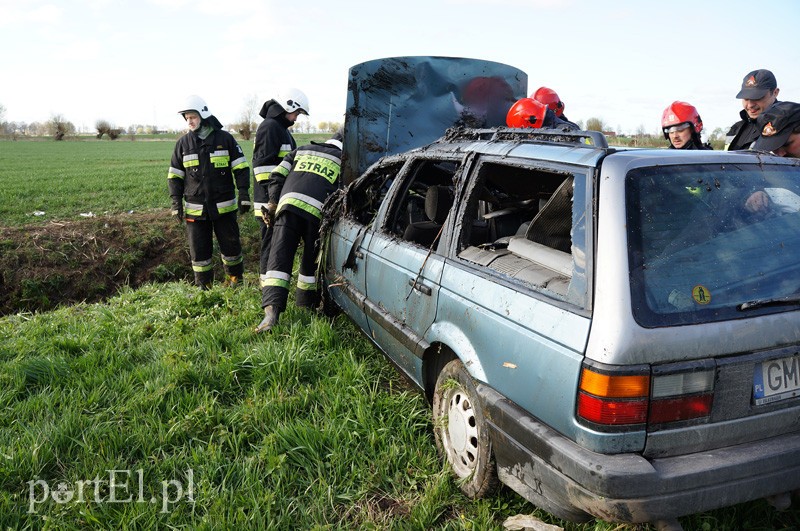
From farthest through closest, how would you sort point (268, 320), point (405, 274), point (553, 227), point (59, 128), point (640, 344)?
point (59, 128), point (268, 320), point (405, 274), point (553, 227), point (640, 344)

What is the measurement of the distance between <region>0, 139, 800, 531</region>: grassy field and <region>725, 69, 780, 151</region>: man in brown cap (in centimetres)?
Result: 339

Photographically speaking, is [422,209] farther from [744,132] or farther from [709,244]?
[744,132]

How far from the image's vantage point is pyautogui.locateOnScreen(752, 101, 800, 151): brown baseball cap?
12.3ft

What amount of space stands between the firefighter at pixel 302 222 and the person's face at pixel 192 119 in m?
1.92

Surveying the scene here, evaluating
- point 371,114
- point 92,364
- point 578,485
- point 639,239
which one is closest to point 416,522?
point 578,485

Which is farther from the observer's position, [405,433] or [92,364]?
[92,364]

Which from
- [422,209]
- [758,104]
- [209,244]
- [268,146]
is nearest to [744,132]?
[758,104]

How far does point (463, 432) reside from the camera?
8.43 ft

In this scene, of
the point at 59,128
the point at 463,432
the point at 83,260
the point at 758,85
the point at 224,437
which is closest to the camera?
the point at 463,432

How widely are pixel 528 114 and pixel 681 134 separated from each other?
1326 millimetres

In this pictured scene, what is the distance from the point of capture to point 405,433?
2.96 m

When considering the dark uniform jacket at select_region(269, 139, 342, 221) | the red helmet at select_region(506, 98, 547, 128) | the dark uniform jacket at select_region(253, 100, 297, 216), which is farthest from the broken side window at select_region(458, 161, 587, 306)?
the dark uniform jacket at select_region(253, 100, 297, 216)

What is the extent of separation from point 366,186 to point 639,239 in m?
2.80

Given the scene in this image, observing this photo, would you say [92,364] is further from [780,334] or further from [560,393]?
[780,334]
